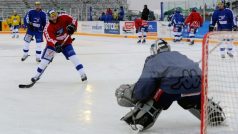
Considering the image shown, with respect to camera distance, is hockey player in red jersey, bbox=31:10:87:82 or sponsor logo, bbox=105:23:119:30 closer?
hockey player in red jersey, bbox=31:10:87:82

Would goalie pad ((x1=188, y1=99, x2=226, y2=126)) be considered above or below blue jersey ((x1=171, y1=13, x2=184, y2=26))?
below

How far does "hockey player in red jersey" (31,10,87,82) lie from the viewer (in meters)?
6.68

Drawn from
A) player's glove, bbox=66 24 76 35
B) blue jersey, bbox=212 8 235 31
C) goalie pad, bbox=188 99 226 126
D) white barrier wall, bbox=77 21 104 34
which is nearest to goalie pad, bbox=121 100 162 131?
goalie pad, bbox=188 99 226 126

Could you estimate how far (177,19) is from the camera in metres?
15.6

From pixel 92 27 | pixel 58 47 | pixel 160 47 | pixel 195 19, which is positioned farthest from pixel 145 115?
pixel 92 27

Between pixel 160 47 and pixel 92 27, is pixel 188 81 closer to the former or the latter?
pixel 160 47

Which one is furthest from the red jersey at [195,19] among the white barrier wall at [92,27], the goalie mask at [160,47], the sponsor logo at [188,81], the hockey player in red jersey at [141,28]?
the sponsor logo at [188,81]

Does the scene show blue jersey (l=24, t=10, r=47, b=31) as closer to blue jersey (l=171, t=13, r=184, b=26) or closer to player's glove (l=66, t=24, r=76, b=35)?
player's glove (l=66, t=24, r=76, b=35)

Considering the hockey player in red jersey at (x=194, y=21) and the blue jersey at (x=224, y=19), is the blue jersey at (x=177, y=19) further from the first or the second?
the blue jersey at (x=224, y=19)

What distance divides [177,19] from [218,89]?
10.9 m

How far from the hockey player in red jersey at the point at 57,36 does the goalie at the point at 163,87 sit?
2.93 m

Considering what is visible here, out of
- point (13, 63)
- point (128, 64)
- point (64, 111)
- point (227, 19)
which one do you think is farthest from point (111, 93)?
point (227, 19)

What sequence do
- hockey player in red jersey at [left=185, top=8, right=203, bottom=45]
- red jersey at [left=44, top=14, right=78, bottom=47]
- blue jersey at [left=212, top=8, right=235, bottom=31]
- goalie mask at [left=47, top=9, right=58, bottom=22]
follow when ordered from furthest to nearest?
hockey player in red jersey at [left=185, top=8, right=203, bottom=45]
blue jersey at [left=212, top=8, right=235, bottom=31]
red jersey at [left=44, top=14, right=78, bottom=47]
goalie mask at [left=47, top=9, right=58, bottom=22]

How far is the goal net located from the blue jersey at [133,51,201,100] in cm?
14
